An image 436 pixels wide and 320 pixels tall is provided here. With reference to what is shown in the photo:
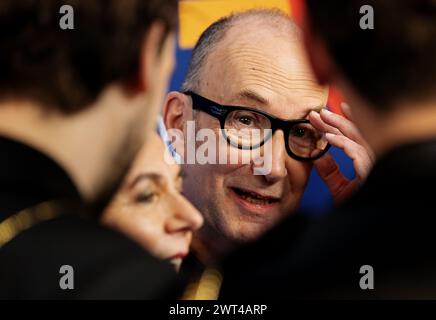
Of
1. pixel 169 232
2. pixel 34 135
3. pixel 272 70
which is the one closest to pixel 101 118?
pixel 34 135

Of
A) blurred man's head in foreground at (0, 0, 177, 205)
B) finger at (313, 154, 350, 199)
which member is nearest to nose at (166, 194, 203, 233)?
finger at (313, 154, 350, 199)

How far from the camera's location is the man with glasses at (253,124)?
2398mm


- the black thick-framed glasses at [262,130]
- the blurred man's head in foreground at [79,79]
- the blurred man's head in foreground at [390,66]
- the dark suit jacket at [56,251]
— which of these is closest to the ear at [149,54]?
the blurred man's head in foreground at [79,79]

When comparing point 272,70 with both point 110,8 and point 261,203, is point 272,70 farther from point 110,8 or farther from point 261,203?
point 110,8

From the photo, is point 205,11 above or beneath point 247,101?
above

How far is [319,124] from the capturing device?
2.38m

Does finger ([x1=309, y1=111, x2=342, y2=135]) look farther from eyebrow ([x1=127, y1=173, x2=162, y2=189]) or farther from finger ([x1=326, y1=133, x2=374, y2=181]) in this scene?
eyebrow ([x1=127, y1=173, x2=162, y2=189])

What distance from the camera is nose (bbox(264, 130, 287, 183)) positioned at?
2.39 meters


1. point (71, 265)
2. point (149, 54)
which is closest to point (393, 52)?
point (149, 54)

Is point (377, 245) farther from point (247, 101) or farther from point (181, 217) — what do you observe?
point (247, 101)

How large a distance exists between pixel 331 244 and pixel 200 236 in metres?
1.37

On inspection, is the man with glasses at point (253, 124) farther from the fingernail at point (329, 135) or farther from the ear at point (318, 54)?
the ear at point (318, 54)

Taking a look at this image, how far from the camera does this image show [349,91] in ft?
4.06

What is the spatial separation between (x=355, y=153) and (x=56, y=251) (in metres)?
1.30
